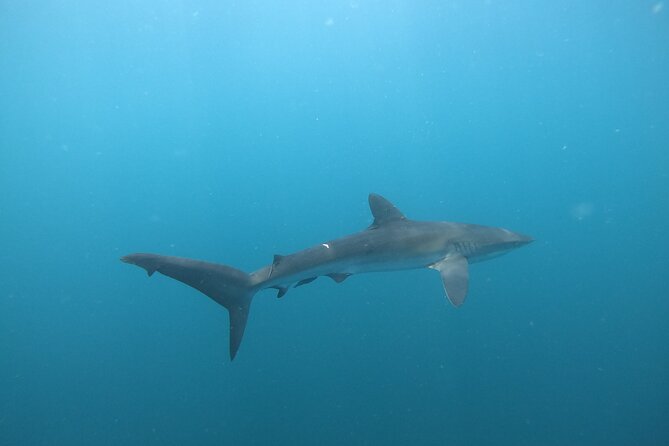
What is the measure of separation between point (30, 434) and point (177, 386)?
546cm

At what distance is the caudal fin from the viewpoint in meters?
4.97

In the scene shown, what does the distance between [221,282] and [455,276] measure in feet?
11.1

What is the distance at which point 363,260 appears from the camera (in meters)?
5.98

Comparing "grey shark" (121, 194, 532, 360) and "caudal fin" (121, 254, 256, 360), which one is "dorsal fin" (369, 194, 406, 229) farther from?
"caudal fin" (121, 254, 256, 360)

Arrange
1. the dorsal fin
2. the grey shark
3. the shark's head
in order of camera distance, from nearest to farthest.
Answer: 1. the grey shark
2. the dorsal fin
3. the shark's head

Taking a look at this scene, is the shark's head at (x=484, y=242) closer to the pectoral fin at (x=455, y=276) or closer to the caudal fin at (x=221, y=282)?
the pectoral fin at (x=455, y=276)

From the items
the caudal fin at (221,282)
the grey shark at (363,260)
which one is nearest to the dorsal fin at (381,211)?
the grey shark at (363,260)

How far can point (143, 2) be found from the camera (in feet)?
72.9

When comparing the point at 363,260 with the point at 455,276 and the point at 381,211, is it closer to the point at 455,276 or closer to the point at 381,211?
the point at 381,211

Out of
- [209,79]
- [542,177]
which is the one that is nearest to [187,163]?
[209,79]

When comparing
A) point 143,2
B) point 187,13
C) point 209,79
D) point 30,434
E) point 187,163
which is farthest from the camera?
point 187,163

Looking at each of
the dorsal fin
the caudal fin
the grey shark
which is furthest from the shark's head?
the caudal fin

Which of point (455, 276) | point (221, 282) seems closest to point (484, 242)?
point (455, 276)

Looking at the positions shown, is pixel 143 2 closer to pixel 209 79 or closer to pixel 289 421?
pixel 209 79
